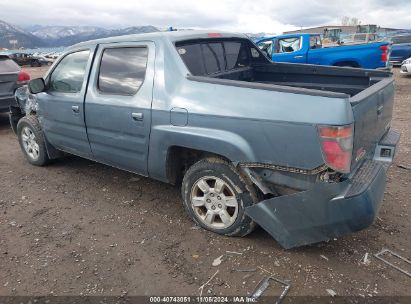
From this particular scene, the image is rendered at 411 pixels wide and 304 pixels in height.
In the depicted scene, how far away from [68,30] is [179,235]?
187 m

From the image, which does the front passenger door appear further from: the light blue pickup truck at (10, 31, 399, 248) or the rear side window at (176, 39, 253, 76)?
the rear side window at (176, 39, 253, 76)

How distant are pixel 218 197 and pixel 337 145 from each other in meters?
1.19

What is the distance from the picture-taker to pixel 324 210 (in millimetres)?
2561

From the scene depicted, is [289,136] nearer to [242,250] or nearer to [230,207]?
[230,207]

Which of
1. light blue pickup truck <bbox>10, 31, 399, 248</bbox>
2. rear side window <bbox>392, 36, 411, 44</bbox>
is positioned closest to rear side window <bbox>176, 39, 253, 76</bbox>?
light blue pickup truck <bbox>10, 31, 399, 248</bbox>

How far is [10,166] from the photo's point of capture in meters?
5.39

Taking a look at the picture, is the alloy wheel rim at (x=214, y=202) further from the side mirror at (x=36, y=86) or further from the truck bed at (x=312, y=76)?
the side mirror at (x=36, y=86)

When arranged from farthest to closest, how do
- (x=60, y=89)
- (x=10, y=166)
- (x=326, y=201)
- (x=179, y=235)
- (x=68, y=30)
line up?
(x=68, y=30), (x=10, y=166), (x=60, y=89), (x=179, y=235), (x=326, y=201)

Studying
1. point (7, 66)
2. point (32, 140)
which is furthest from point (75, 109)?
point (7, 66)

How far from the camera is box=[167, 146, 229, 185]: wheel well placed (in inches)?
131

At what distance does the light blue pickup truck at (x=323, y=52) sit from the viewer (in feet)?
34.2

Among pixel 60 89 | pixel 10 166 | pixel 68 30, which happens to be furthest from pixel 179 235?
pixel 68 30

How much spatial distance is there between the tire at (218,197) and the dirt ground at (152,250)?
0.14 metres

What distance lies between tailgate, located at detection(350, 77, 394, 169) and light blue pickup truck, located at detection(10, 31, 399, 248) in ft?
0.04
